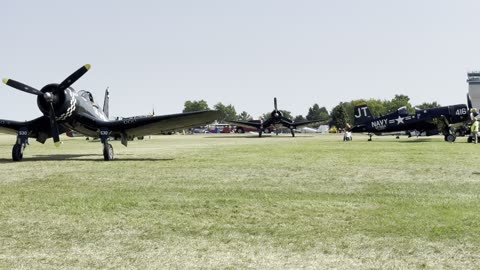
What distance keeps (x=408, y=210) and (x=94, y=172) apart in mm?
10308

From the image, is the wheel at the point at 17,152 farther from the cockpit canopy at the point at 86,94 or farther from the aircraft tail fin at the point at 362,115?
the aircraft tail fin at the point at 362,115

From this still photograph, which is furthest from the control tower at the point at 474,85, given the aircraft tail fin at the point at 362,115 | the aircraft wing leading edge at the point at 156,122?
the aircraft wing leading edge at the point at 156,122

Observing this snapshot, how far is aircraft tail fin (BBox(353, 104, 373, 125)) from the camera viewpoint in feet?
163

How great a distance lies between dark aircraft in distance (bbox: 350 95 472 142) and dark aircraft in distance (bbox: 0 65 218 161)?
2841 cm

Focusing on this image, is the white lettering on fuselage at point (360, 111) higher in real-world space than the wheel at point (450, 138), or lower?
higher

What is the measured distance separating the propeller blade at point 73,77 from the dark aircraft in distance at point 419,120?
3264cm

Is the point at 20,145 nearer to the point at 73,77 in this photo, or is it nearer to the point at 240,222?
the point at 73,77

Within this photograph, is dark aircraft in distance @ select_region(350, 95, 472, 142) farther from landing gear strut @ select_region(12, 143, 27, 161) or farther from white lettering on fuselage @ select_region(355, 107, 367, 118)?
landing gear strut @ select_region(12, 143, 27, 161)

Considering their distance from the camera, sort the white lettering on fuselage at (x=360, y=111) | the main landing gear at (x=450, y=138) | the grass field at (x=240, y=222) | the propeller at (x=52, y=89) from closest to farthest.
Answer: the grass field at (x=240, y=222) → the propeller at (x=52, y=89) → the main landing gear at (x=450, y=138) → the white lettering on fuselage at (x=360, y=111)

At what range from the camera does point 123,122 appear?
22.8 metres

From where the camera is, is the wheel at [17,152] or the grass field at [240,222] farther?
the wheel at [17,152]

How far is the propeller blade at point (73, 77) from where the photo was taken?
20.5 m

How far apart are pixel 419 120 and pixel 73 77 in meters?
35.3

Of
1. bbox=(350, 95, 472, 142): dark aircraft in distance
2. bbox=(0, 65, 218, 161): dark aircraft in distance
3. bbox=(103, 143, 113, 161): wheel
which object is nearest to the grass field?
bbox=(103, 143, 113, 161): wheel
